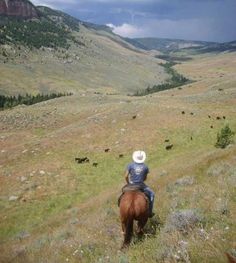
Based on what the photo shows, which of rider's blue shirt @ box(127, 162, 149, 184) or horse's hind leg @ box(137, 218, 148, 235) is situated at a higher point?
rider's blue shirt @ box(127, 162, 149, 184)

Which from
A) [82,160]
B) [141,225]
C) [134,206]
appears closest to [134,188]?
[134,206]

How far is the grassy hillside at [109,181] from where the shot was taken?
11555 millimetres

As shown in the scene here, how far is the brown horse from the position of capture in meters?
12.0

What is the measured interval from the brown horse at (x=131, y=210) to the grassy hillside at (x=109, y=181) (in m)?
0.45

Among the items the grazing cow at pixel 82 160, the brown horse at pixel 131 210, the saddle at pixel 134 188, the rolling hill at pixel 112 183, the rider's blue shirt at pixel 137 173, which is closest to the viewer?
the rolling hill at pixel 112 183

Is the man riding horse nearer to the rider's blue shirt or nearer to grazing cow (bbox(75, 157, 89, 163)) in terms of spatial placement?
the rider's blue shirt

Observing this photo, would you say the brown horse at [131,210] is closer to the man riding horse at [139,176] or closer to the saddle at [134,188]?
the saddle at [134,188]

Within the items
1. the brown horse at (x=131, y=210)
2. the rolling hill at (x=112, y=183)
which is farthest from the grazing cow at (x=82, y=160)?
the brown horse at (x=131, y=210)

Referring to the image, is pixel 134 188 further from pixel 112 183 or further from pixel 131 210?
pixel 112 183

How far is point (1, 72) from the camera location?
19938cm

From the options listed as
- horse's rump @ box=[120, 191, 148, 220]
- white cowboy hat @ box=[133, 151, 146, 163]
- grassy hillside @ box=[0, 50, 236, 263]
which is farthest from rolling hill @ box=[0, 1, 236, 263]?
white cowboy hat @ box=[133, 151, 146, 163]

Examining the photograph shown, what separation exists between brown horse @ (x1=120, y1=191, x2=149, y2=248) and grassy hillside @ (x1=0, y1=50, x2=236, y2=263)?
17.7 inches

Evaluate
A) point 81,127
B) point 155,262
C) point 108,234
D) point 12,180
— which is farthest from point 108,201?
point 81,127

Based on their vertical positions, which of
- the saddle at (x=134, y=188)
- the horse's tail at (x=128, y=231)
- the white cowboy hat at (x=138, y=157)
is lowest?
the horse's tail at (x=128, y=231)
